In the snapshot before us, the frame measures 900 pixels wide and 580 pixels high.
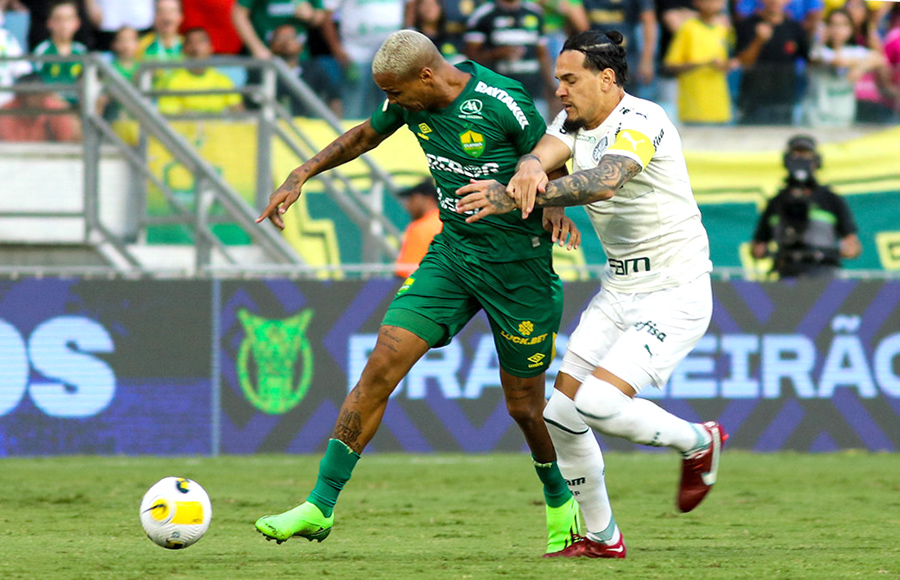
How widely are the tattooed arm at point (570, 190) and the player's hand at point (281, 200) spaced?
1.03 metres

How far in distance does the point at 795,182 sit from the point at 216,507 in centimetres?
674

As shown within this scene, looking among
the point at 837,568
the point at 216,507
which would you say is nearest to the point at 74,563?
the point at 216,507

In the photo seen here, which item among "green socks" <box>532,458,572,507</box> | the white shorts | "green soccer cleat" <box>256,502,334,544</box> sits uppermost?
the white shorts

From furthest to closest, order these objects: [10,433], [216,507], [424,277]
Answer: [10,433] < [216,507] < [424,277]

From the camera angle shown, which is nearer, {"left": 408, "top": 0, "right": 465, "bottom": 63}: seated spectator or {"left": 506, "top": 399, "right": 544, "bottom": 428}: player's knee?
{"left": 506, "top": 399, "right": 544, "bottom": 428}: player's knee

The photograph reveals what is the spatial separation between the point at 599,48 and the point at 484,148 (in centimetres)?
73

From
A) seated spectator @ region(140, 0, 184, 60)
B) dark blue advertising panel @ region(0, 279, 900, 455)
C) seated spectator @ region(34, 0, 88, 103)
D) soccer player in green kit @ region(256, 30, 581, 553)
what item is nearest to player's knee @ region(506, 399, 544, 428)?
soccer player in green kit @ region(256, 30, 581, 553)

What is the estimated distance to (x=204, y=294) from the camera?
12.3m

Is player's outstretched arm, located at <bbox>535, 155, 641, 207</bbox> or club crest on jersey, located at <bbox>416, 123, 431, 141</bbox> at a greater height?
player's outstretched arm, located at <bbox>535, 155, 641, 207</bbox>

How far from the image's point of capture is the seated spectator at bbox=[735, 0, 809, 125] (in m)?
14.7

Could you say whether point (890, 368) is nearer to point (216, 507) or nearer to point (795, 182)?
point (795, 182)

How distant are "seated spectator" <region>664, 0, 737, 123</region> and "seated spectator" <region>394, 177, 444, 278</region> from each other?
3956 mm

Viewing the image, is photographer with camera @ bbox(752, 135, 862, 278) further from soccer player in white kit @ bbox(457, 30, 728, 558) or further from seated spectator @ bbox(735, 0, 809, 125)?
soccer player in white kit @ bbox(457, 30, 728, 558)

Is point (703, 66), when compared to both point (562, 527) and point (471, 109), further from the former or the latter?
point (562, 527)
